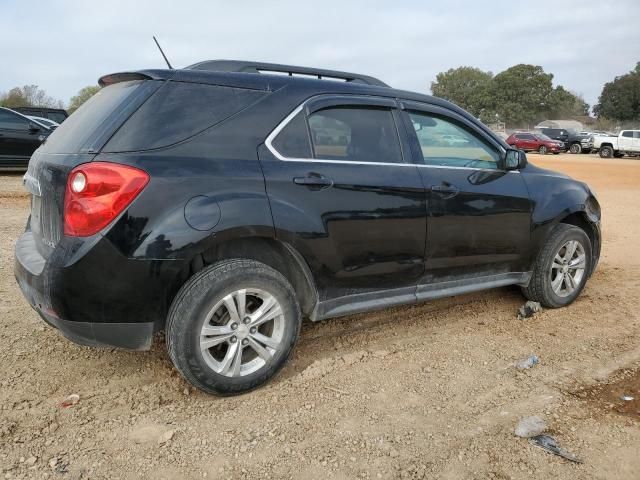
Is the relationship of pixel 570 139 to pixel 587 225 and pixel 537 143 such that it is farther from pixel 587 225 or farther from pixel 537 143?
pixel 587 225

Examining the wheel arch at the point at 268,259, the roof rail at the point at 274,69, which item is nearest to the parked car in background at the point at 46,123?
the roof rail at the point at 274,69

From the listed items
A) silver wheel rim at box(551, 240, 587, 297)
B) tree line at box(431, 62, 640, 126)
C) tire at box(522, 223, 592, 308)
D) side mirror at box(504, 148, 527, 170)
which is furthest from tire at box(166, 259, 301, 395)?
tree line at box(431, 62, 640, 126)

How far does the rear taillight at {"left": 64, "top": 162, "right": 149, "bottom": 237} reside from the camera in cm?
257

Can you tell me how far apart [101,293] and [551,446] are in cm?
228

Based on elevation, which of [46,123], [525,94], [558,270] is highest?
[525,94]

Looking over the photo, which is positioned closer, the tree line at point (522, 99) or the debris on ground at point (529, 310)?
the debris on ground at point (529, 310)

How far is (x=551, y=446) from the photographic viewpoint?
2.60 meters

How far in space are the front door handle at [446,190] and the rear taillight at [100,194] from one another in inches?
73.0

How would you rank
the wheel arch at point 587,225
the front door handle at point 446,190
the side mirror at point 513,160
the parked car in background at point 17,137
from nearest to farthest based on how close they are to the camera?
the front door handle at point 446,190
the side mirror at point 513,160
the wheel arch at point 587,225
the parked car in background at point 17,137

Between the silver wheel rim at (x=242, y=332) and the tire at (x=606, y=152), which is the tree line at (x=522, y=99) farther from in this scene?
the silver wheel rim at (x=242, y=332)

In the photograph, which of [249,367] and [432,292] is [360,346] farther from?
[249,367]

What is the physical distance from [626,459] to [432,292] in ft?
5.01

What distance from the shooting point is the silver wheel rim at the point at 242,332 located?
9.28ft

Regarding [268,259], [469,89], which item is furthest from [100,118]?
[469,89]
